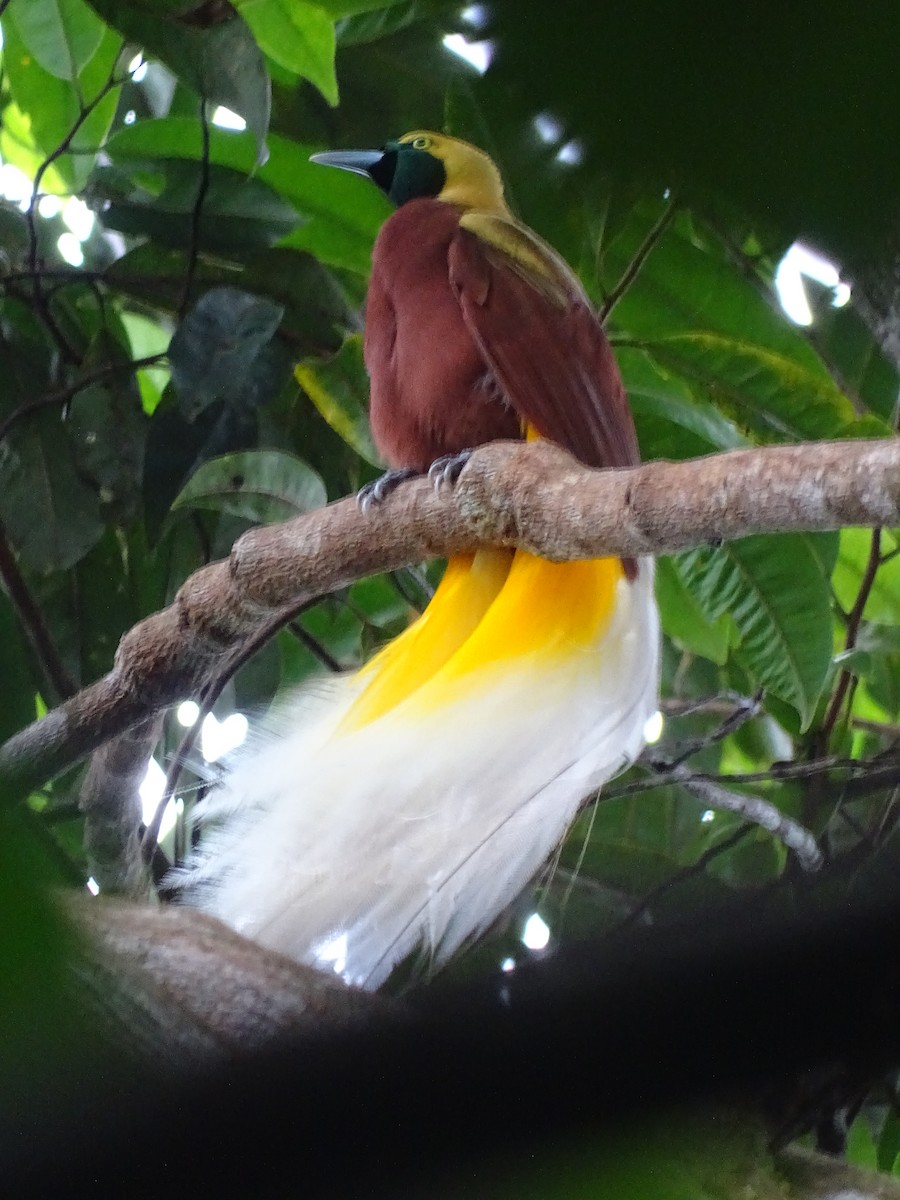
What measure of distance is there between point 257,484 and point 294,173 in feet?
0.90

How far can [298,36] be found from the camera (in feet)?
2.91

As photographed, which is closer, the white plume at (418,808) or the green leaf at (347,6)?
the white plume at (418,808)

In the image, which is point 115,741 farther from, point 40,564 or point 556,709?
point 556,709

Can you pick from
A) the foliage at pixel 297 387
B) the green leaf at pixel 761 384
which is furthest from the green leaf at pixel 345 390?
the green leaf at pixel 761 384

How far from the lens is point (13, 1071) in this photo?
0.35 ft

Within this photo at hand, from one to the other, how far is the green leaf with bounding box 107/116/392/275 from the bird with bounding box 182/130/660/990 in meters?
0.05

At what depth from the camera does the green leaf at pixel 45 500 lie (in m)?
0.89

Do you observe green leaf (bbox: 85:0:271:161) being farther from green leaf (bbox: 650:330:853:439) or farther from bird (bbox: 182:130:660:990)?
green leaf (bbox: 650:330:853:439)

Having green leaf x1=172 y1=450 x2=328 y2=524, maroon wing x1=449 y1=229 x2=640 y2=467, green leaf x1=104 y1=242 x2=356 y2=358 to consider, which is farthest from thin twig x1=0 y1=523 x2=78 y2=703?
maroon wing x1=449 y1=229 x2=640 y2=467

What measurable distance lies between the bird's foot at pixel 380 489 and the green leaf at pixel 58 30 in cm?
47

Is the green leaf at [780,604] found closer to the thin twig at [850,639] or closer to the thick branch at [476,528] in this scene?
the thin twig at [850,639]

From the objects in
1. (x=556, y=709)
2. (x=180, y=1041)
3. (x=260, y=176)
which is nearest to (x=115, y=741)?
(x=556, y=709)

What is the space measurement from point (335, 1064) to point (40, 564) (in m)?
0.79

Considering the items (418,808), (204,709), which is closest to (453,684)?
(418,808)
